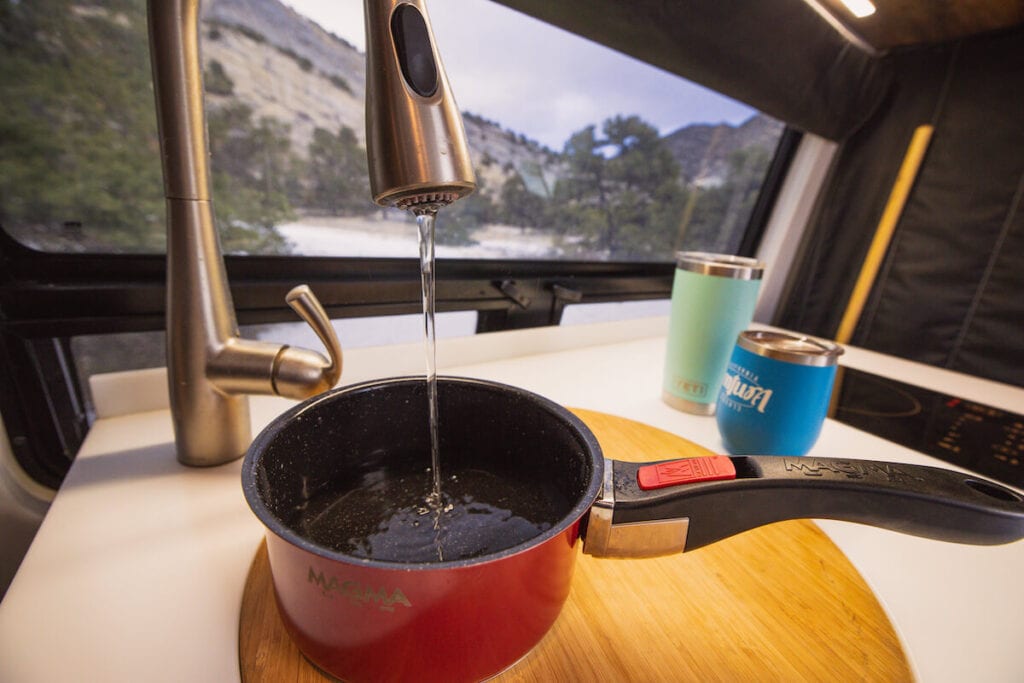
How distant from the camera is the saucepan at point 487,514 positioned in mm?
220

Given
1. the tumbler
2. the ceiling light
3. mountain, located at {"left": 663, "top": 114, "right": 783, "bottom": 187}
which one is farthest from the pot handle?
mountain, located at {"left": 663, "top": 114, "right": 783, "bottom": 187}

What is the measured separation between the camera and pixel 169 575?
32 centimetres

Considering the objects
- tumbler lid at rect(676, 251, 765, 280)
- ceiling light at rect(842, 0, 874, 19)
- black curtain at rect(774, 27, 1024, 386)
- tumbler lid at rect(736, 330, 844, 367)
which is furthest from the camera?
black curtain at rect(774, 27, 1024, 386)

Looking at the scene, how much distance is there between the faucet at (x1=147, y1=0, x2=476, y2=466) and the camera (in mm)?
271

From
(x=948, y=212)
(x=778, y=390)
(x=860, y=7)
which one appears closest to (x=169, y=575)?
(x=778, y=390)

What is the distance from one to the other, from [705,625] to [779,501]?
12cm

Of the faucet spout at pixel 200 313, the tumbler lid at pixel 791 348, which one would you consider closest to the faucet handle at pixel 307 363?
the faucet spout at pixel 200 313

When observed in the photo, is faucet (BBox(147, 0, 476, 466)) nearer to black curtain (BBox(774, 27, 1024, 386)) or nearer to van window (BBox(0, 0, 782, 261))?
van window (BBox(0, 0, 782, 261))

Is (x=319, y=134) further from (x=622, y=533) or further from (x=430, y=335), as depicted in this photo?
(x=622, y=533)

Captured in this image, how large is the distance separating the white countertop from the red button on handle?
0.63ft

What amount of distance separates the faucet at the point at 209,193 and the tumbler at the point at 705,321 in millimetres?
435

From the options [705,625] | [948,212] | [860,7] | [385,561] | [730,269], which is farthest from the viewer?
[948,212]

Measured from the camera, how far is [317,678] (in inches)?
10.2

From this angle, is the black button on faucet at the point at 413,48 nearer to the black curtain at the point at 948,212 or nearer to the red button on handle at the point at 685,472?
the red button on handle at the point at 685,472
